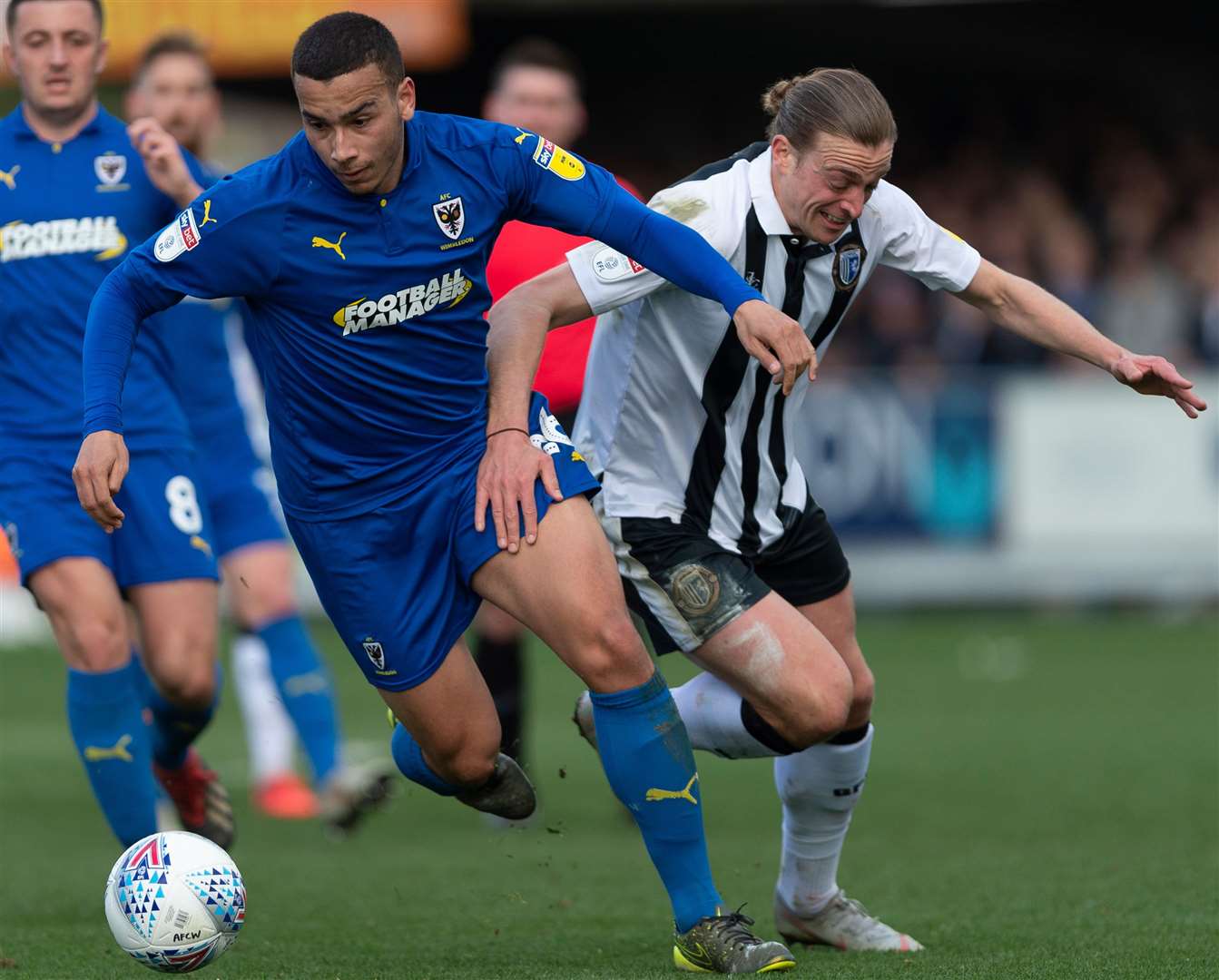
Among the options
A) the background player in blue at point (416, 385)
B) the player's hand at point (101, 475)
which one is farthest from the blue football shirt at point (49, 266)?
the player's hand at point (101, 475)

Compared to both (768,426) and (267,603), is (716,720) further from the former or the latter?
(267,603)

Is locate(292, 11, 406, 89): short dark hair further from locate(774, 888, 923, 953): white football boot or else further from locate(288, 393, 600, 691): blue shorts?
locate(774, 888, 923, 953): white football boot

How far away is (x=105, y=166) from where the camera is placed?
633cm

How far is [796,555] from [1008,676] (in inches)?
307

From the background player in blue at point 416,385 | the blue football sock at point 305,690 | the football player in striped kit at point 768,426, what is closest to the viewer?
the background player in blue at point 416,385

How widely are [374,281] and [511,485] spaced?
23.8 inches

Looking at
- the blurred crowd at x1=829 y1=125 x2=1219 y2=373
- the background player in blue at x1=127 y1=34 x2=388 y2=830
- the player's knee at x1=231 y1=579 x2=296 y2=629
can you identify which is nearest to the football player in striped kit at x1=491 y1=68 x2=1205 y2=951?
the background player in blue at x1=127 y1=34 x2=388 y2=830

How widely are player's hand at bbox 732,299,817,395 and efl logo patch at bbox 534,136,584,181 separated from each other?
2.10 feet

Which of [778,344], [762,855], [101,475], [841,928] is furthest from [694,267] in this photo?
[762,855]

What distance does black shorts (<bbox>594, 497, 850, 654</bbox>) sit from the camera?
5355 millimetres

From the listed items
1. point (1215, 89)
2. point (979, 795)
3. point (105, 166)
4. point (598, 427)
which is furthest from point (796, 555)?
point (1215, 89)

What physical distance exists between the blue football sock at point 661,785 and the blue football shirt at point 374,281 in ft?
2.49

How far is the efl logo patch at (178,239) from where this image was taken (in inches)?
194

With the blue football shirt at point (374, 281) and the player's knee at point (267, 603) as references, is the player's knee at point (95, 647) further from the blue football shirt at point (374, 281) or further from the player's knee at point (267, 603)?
the player's knee at point (267, 603)
